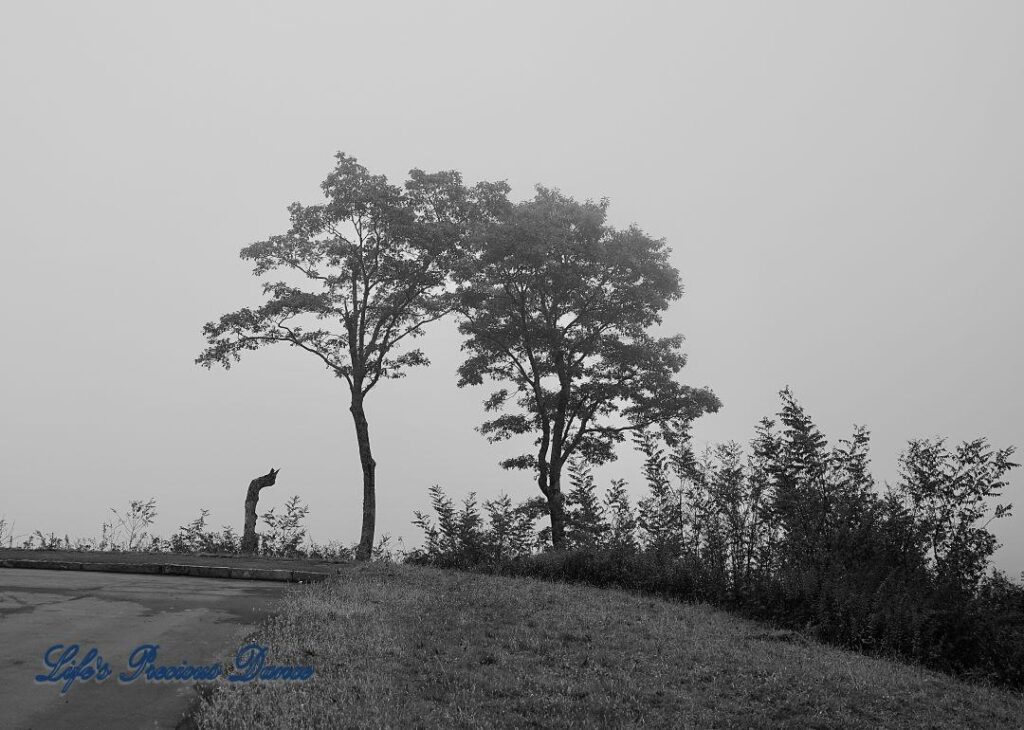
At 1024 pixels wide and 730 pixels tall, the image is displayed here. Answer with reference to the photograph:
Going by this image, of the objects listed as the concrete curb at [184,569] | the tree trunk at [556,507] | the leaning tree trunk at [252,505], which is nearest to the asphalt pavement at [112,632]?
the concrete curb at [184,569]

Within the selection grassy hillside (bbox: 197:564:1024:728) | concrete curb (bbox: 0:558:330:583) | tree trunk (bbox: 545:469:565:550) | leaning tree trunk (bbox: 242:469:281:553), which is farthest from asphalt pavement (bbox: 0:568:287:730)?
tree trunk (bbox: 545:469:565:550)

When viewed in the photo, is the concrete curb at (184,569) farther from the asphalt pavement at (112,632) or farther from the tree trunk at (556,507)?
the tree trunk at (556,507)

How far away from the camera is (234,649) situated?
8.10 m

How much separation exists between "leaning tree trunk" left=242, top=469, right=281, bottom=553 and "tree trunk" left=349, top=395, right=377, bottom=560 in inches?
115

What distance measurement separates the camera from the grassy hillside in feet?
21.5

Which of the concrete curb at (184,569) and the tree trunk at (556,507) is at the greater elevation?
the tree trunk at (556,507)

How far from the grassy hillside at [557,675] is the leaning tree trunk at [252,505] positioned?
1023 centimetres

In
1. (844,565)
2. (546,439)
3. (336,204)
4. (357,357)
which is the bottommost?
(844,565)

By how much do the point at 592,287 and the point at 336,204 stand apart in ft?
32.1

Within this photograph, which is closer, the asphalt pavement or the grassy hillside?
the asphalt pavement

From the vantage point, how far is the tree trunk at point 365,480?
2162 cm

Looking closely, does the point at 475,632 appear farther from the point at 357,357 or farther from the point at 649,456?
the point at 357,357

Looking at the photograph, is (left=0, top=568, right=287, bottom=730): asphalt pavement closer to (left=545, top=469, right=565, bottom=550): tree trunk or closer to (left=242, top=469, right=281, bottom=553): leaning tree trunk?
(left=242, top=469, right=281, bottom=553): leaning tree trunk

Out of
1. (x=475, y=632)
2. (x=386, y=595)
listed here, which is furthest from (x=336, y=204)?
(x=475, y=632)
